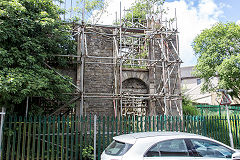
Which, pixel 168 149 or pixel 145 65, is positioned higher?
pixel 145 65

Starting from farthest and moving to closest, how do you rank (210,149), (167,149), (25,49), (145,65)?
(145,65) < (25,49) < (210,149) < (167,149)

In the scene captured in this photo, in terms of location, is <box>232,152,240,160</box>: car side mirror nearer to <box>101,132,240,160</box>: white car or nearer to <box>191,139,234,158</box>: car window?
<box>101,132,240,160</box>: white car

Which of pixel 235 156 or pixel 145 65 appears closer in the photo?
pixel 235 156

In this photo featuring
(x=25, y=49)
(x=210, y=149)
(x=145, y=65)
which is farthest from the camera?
(x=145, y=65)

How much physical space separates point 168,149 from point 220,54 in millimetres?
20567

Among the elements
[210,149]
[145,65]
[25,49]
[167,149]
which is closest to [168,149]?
[167,149]

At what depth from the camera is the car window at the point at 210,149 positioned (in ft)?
14.5

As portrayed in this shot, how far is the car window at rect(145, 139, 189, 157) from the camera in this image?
13.6ft

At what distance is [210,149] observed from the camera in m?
4.52

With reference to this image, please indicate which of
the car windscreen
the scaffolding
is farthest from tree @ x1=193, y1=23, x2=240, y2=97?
the car windscreen

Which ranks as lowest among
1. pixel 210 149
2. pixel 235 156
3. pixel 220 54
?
pixel 235 156

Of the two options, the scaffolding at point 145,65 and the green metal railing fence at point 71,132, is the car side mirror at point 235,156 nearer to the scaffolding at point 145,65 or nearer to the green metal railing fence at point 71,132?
the green metal railing fence at point 71,132

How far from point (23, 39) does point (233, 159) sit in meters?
7.42

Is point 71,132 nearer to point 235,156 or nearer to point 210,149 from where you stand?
point 210,149
